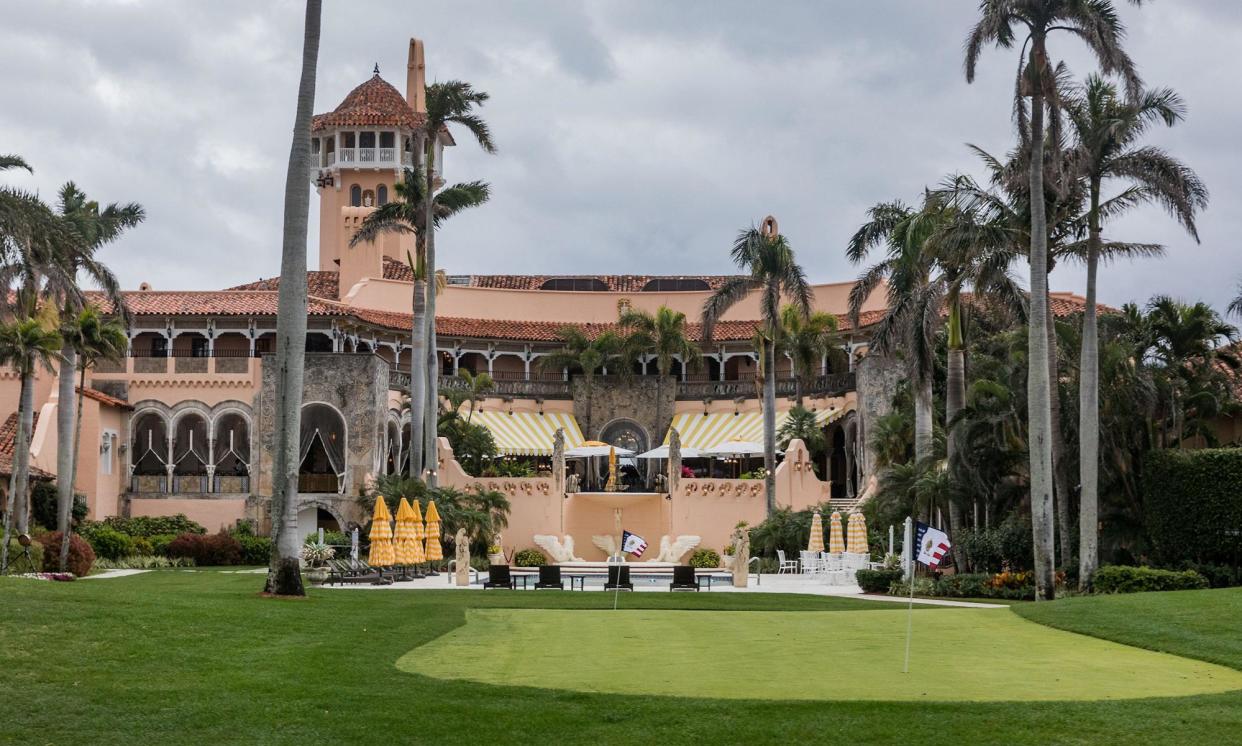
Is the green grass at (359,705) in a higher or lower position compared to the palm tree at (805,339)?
lower

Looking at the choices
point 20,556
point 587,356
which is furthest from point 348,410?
point 20,556

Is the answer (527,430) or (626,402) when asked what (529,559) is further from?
(626,402)

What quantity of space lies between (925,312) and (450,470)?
80.0 ft

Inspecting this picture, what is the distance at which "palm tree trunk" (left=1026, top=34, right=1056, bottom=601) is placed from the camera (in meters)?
27.9

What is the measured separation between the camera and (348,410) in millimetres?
51250

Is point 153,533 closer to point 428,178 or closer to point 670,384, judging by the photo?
point 428,178

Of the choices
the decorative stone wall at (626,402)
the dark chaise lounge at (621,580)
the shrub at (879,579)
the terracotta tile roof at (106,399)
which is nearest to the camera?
the dark chaise lounge at (621,580)

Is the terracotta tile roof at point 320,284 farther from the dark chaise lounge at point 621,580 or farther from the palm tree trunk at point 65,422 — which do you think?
the dark chaise lounge at point 621,580

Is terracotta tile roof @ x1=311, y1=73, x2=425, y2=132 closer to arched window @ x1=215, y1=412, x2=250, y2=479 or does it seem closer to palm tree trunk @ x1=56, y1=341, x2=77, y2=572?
arched window @ x1=215, y1=412, x2=250, y2=479

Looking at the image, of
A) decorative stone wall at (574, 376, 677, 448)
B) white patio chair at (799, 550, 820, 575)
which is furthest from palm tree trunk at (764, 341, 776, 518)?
decorative stone wall at (574, 376, 677, 448)

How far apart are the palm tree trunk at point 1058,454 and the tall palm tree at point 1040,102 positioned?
1.61 metres

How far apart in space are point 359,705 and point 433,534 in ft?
93.9

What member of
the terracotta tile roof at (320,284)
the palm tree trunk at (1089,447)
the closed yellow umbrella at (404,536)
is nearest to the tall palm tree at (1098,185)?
the palm tree trunk at (1089,447)

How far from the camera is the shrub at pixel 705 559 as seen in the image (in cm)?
5059
